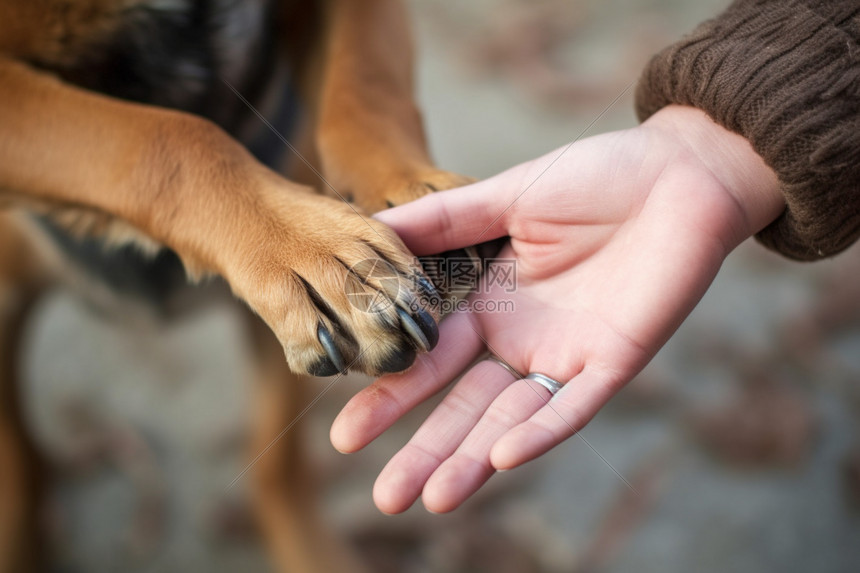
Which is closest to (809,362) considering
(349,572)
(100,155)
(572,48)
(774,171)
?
(774,171)

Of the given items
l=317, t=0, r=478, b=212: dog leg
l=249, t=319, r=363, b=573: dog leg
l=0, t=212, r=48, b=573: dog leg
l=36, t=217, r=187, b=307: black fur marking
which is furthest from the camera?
l=249, t=319, r=363, b=573: dog leg

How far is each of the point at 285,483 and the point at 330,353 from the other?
120cm

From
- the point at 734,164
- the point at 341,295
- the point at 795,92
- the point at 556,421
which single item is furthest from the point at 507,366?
the point at 795,92

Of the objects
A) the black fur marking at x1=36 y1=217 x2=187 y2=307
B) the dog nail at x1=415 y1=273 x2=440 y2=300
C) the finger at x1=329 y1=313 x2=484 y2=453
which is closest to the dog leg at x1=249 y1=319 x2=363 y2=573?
the black fur marking at x1=36 y1=217 x2=187 y2=307

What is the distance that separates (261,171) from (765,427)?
1.74m

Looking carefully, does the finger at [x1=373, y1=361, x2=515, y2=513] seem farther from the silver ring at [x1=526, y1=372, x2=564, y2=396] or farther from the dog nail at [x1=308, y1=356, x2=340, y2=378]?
the dog nail at [x1=308, y1=356, x2=340, y2=378]

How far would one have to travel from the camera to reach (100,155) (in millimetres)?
1145

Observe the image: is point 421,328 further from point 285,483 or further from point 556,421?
point 285,483

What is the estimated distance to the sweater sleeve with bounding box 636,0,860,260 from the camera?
42.0 inches

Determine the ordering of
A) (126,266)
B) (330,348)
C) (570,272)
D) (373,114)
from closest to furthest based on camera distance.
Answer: (330,348), (570,272), (373,114), (126,266)

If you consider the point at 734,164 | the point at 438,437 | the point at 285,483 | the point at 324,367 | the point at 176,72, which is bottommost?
the point at 285,483

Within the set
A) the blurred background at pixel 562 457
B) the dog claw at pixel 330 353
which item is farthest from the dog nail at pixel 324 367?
the blurred background at pixel 562 457

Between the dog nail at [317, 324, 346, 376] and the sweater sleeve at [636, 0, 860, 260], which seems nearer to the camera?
the dog nail at [317, 324, 346, 376]

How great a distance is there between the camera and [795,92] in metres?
1.07
